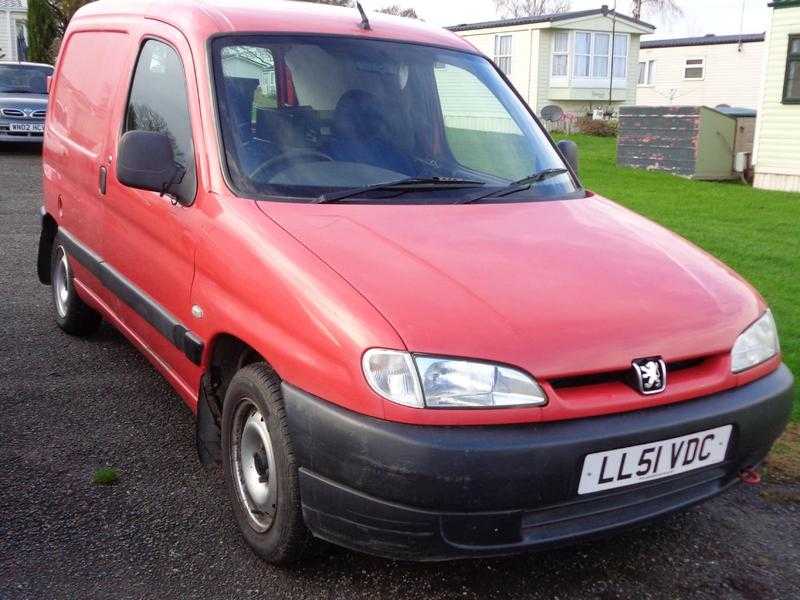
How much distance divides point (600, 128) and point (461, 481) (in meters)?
30.2

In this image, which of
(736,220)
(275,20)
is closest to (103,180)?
(275,20)

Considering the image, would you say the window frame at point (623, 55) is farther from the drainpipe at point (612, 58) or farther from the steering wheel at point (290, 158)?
the steering wheel at point (290, 158)

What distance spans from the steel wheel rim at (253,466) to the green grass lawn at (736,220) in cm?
290

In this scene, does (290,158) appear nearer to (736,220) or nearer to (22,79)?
(736,220)

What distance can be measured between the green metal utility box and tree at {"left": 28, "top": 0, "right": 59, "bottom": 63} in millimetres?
19056

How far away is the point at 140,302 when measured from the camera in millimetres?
3826

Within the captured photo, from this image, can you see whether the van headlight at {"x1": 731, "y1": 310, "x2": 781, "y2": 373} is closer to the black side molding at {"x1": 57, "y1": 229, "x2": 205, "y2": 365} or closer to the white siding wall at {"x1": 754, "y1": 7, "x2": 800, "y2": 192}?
the black side molding at {"x1": 57, "y1": 229, "x2": 205, "y2": 365}

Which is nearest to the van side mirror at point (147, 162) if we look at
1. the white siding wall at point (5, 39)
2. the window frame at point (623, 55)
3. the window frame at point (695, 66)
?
the white siding wall at point (5, 39)

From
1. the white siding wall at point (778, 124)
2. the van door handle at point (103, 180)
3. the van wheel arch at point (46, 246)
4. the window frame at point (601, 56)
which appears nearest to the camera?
the van door handle at point (103, 180)

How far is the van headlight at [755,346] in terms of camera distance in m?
2.80

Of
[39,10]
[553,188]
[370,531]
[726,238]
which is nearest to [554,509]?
[370,531]

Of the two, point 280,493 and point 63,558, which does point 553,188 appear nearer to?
point 280,493

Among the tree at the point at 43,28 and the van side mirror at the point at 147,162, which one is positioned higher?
the tree at the point at 43,28

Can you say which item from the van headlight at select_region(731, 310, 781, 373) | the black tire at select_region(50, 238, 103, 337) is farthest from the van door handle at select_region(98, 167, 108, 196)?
the van headlight at select_region(731, 310, 781, 373)
